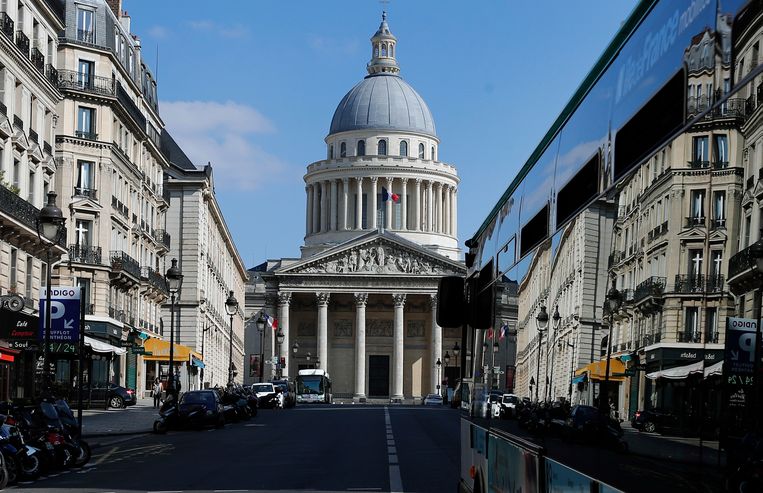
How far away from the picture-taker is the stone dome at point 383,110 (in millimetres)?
161250

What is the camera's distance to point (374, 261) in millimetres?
142750

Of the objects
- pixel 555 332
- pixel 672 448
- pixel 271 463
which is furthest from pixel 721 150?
pixel 271 463

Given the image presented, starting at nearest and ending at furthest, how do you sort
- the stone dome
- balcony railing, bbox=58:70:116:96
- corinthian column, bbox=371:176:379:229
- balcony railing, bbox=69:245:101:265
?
balcony railing, bbox=58:70:116:96
balcony railing, bbox=69:245:101:265
corinthian column, bbox=371:176:379:229
the stone dome

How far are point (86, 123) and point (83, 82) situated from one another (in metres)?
1.70

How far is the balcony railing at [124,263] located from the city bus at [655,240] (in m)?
56.1

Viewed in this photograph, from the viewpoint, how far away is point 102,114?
197 feet

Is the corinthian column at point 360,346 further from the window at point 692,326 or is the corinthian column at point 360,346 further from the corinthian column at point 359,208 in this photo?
the window at point 692,326

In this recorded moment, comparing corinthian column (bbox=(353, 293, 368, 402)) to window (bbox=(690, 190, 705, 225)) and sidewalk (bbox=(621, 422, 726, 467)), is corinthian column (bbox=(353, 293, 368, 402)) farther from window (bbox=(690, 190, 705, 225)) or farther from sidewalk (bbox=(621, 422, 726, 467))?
window (bbox=(690, 190, 705, 225))

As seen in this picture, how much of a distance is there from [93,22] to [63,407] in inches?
1568

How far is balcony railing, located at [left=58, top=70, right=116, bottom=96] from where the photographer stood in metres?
58.7

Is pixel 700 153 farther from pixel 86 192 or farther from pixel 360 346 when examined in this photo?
pixel 360 346

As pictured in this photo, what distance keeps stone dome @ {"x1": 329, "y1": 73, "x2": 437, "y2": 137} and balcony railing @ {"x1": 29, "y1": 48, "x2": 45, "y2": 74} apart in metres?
116

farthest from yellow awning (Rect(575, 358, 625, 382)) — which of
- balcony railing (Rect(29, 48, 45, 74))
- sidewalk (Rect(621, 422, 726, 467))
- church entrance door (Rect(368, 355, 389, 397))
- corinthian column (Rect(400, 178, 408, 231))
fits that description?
corinthian column (Rect(400, 178, 408, 231))

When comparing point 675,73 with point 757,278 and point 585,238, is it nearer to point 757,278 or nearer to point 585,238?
point 757,278
